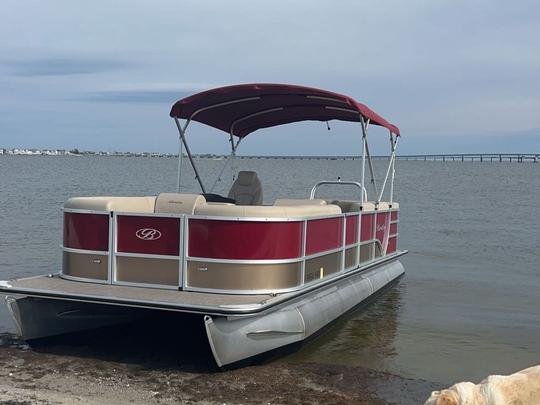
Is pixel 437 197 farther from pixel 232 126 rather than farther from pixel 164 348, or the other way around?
pixel 164 348

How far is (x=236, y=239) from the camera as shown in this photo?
271 inches

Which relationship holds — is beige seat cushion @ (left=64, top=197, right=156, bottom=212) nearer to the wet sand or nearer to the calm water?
the wet sand

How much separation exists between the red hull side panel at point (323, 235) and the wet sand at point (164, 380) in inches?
51.9

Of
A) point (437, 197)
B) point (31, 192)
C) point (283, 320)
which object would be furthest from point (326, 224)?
point (437, 197)

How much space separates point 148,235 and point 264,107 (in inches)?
146

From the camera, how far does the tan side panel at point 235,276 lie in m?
6.91

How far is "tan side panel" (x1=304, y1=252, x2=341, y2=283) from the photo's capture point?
25.5 feet

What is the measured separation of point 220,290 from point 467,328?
4.20m

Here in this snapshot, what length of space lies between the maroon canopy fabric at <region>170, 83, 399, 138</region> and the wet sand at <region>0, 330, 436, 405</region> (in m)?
3.25

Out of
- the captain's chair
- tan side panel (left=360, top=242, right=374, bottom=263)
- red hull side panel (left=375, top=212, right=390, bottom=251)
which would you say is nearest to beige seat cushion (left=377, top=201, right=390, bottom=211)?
red hull side panel (left=375, top=212, right=390, bottom=251)

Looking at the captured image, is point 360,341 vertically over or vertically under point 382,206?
under

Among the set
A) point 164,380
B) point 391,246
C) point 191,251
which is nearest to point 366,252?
Answer: point 391,246

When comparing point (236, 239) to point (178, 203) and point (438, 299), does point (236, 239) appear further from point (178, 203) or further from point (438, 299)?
point (438, 299)

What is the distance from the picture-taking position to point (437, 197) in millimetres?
38750
